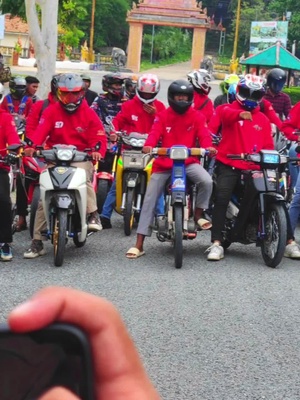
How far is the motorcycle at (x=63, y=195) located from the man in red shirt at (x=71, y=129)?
0.22m

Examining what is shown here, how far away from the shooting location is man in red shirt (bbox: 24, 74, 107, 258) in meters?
7.80

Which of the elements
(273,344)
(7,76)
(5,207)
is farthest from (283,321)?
(7,76)

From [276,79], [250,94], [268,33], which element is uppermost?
[268,33]

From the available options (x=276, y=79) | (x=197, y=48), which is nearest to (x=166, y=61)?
(x=197, y=48)

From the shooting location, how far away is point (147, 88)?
927cm

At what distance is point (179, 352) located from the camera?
4.62 m

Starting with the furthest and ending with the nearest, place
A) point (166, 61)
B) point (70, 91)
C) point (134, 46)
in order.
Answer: point (166, 61) → point (134, 46) → point (70, 91)

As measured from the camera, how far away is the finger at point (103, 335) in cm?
93

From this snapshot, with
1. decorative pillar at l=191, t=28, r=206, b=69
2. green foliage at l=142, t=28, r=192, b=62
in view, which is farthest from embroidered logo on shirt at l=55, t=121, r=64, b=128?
green foliage at l=142, t=28, r=192, b=62

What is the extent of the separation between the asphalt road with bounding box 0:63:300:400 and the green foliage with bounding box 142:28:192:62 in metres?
82.8

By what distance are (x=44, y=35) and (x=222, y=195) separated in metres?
9.33

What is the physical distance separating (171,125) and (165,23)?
2875 inches

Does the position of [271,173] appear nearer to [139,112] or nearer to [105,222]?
[139,112]

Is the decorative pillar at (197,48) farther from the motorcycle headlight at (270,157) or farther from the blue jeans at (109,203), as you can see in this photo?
the motorcycle headlight at (270,157)
